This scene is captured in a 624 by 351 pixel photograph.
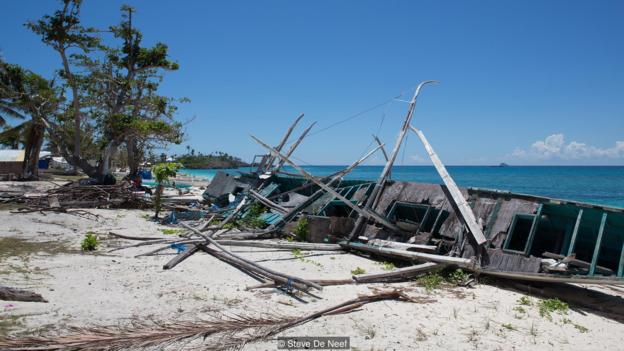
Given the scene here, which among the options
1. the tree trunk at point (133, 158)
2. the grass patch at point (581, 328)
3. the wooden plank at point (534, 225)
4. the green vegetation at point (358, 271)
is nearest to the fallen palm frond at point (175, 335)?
the green vegetation at point (358, 271)

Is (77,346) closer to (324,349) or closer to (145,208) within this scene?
Answer: (324,349)

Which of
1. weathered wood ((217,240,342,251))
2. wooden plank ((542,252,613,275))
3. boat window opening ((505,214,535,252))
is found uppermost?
boat window opening ((505,214,535,252))

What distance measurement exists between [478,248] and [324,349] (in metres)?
5.38

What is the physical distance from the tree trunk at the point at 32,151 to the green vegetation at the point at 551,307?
113 ft

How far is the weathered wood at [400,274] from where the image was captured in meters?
8.70

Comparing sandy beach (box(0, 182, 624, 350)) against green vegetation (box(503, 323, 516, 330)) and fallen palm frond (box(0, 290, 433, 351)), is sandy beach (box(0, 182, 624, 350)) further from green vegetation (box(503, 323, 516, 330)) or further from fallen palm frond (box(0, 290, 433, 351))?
fallen palm frond (box(0, 290, 433, 351))

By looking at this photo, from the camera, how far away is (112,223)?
48.8 ft

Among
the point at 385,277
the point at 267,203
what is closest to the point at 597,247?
the point at 385,277

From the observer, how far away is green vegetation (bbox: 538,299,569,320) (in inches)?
288

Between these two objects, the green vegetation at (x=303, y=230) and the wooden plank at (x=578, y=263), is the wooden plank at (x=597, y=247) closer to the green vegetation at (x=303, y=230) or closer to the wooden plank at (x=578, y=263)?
the wooden plank at (x=578, y=263)

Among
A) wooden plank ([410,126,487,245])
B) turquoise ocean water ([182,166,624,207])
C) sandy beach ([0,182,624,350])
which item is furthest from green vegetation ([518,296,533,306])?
turquoise ocean water ([182,166,624,207])

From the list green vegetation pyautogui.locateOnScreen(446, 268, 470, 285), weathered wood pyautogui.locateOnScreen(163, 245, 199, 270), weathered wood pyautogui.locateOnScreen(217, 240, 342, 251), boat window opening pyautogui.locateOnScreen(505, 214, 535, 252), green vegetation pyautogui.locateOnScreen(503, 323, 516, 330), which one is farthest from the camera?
weathered wood pyautogui.locateOnScreen(217, 240, 342, 251)

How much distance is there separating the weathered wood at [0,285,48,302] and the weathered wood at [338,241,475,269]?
7.54 meters

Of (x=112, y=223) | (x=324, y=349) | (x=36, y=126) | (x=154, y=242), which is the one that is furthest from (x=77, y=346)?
(x=36, y=126)
